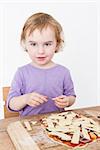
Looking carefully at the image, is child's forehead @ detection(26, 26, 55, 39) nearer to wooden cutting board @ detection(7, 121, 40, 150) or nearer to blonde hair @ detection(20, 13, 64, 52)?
blonde hair @ detection(20, 13, 64, 52)

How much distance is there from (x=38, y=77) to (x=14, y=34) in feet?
2.22

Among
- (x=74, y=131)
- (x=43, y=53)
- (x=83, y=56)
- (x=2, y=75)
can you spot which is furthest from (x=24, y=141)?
(x=83, y=56)

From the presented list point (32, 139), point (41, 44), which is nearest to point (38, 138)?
point (32, 139)

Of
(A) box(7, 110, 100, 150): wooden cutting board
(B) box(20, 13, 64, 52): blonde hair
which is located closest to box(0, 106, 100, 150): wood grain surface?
(A) box(7, 110, 100, 150): wooden cutting board

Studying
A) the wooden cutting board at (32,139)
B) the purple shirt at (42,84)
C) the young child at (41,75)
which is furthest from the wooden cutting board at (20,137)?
the purple shirt at (42,84)

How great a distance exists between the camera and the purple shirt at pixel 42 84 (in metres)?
1.08

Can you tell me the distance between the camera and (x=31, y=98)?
86 cm

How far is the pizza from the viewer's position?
69 centimetres

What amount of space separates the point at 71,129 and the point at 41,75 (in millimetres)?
396

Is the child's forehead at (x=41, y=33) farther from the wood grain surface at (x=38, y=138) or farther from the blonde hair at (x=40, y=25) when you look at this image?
the wood grain surface at (x=38, y=138)

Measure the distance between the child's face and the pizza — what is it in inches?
9.7

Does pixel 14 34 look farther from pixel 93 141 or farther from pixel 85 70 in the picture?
pixel 93 141

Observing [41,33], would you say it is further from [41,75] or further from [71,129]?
[71,129]

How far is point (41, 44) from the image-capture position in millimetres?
975
